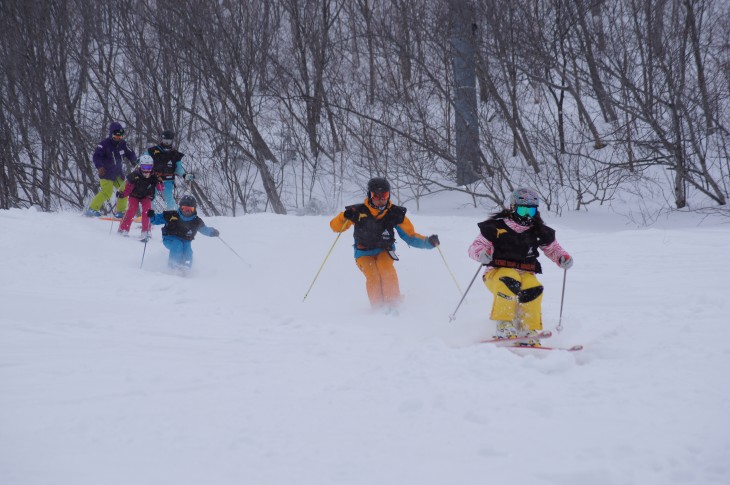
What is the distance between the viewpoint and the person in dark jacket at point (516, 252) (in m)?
4.48

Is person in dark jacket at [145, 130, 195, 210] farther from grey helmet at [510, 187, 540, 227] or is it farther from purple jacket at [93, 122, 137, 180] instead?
grey helmet at [510, 187, 540, 227]

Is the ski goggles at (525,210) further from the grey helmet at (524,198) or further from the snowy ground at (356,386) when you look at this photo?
the snowy ground at (356,386)

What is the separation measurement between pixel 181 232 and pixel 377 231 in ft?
10.6

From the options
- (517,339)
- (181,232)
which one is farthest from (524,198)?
(181,232)

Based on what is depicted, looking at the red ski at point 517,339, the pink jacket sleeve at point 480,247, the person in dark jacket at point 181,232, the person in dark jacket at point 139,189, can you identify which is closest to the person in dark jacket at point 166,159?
the person in dark jacket at point 139,189

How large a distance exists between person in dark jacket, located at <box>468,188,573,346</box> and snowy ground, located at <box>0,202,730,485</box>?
16.0 inches

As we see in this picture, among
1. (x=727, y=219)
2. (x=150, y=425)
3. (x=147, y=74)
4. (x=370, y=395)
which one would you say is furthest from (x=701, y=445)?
(x=147, y=74)

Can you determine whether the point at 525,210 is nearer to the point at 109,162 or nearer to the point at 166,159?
the point at 166,159

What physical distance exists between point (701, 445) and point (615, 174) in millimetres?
10401

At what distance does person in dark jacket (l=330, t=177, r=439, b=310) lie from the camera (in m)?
5.89

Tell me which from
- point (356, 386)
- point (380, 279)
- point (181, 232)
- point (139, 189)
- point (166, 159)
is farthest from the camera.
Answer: point (166, 159)

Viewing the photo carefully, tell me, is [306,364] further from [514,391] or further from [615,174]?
[615,174]

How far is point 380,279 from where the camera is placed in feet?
19.2

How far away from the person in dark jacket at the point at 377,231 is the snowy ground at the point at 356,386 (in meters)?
0.43
